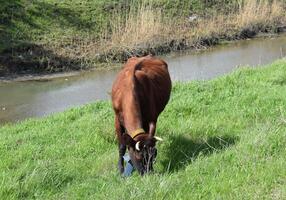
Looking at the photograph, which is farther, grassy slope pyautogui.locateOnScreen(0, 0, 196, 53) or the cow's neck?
grassy slope pyautogui.locateOnScreen(0, 0, 196, 53)

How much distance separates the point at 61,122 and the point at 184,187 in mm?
4459

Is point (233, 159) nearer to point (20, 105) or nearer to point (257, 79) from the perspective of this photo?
point (257, 79)

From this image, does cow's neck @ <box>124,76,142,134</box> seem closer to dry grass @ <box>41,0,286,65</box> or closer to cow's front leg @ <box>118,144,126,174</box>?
cow's front leg @ <box>118,144,126,174</box>

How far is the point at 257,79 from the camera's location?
9.81 meters

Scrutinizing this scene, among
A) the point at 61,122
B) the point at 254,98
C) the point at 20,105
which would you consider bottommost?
the point at 20,105

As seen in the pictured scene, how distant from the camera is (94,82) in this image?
15.5m

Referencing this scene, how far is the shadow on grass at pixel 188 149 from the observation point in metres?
5.68

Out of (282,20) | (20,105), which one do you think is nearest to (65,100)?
(20,105)

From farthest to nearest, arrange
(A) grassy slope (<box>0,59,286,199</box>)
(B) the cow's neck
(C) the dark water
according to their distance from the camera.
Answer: (C) the dark water
(B) the cow's neck
(A) grassy slope (<box>0,59,286,199</box>)

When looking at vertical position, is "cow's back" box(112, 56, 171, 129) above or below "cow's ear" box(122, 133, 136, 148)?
above

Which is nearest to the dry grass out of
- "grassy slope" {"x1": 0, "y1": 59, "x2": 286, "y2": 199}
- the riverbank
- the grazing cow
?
the riverbank

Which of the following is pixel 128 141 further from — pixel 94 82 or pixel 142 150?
pixel 94 82

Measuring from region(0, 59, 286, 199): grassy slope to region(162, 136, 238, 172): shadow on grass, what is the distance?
0.01 metres

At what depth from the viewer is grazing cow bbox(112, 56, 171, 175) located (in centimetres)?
525
